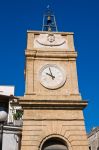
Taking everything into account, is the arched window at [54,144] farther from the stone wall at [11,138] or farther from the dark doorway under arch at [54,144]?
the stone wall at [11,138]

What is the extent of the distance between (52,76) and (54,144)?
164 inches

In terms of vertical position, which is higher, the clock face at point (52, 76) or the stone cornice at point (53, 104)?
the clock face at point (52, 76)

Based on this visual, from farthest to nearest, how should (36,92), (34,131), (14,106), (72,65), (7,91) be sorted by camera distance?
1. (7,91)
2. (14,106)
3. (72,65)
4. (36,92)
5. (34,131)

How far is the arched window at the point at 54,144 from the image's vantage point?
15398 mm

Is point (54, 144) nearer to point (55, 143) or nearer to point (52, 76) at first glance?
point (55, 143)

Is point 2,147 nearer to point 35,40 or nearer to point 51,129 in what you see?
point 51,129

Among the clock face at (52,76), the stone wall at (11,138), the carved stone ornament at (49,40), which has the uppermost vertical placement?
the carved stone ornament at (49,40)

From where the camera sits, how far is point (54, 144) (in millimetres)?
15492

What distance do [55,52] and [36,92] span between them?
3143mm

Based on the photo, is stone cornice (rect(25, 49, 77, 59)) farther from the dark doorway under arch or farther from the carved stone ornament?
the dark doorway under arch

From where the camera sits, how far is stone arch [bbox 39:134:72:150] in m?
15.2

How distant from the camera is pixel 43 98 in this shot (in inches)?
643

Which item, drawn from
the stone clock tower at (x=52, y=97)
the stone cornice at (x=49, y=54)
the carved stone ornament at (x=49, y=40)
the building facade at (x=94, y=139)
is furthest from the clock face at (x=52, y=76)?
the building facade at (x=94, y=139)

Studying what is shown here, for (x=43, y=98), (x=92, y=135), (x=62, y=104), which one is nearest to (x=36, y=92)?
(x=43, y=98)
